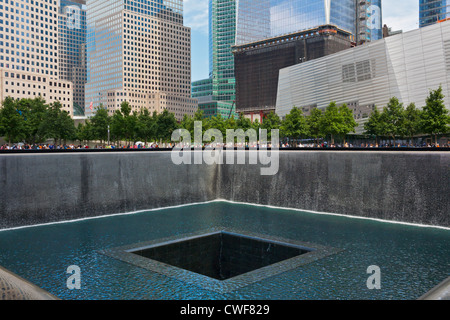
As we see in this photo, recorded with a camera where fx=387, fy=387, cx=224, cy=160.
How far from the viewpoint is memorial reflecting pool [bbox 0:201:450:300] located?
996cm

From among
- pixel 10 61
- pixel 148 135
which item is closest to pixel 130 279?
pixel 148 135

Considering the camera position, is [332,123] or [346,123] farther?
[346,123]

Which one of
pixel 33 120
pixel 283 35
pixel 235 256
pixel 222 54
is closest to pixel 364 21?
pixel 283 35

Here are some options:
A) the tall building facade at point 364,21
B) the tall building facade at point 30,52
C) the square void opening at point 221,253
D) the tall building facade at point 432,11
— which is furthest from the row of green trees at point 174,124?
the tall building facade at point 432,11

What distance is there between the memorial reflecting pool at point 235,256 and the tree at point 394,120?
38538 millimetres

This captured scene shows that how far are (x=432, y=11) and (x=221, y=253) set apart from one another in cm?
16125

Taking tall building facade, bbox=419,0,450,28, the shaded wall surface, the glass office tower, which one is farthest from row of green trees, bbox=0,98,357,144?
tall building facade, bbox=419,0,450,28

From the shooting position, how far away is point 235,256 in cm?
1539

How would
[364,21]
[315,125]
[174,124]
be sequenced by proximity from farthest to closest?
[364,21] → [174,124] → [315,125]

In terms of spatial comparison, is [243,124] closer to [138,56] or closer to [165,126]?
[165,126]
